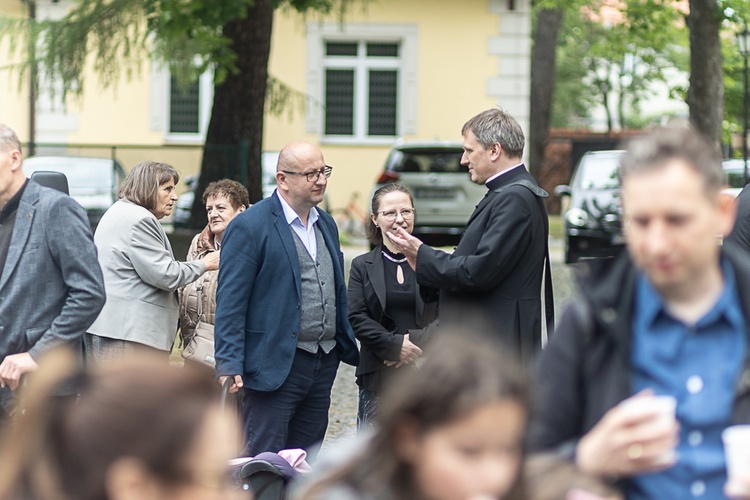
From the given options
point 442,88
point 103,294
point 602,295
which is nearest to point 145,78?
point 442,88

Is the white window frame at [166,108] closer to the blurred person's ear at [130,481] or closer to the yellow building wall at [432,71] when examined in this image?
the yellow building wall at [432,71]

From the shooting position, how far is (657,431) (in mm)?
2297

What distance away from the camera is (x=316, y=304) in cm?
602

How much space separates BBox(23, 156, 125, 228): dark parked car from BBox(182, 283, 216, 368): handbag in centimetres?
947

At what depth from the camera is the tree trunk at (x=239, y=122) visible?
14867 millimetres

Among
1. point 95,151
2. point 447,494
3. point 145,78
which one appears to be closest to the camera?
point 447,494

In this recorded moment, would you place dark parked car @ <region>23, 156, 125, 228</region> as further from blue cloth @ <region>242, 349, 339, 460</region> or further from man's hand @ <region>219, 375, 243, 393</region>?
man's hand @ <region>219, 375, 243, 393</region>

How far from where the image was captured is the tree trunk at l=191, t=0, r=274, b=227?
14.9 m

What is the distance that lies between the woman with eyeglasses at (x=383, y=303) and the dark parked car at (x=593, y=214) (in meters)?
11.7

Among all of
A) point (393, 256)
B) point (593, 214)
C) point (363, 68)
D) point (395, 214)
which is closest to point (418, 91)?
point (363, 68)

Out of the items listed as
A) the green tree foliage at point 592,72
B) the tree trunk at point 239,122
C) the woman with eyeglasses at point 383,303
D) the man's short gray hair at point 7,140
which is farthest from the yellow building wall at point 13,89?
the green tree foliage at point 592,72

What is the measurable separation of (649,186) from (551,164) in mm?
32606

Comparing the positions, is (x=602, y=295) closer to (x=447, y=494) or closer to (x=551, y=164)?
(x=447, y=494)

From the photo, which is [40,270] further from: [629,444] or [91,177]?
[91,177]
